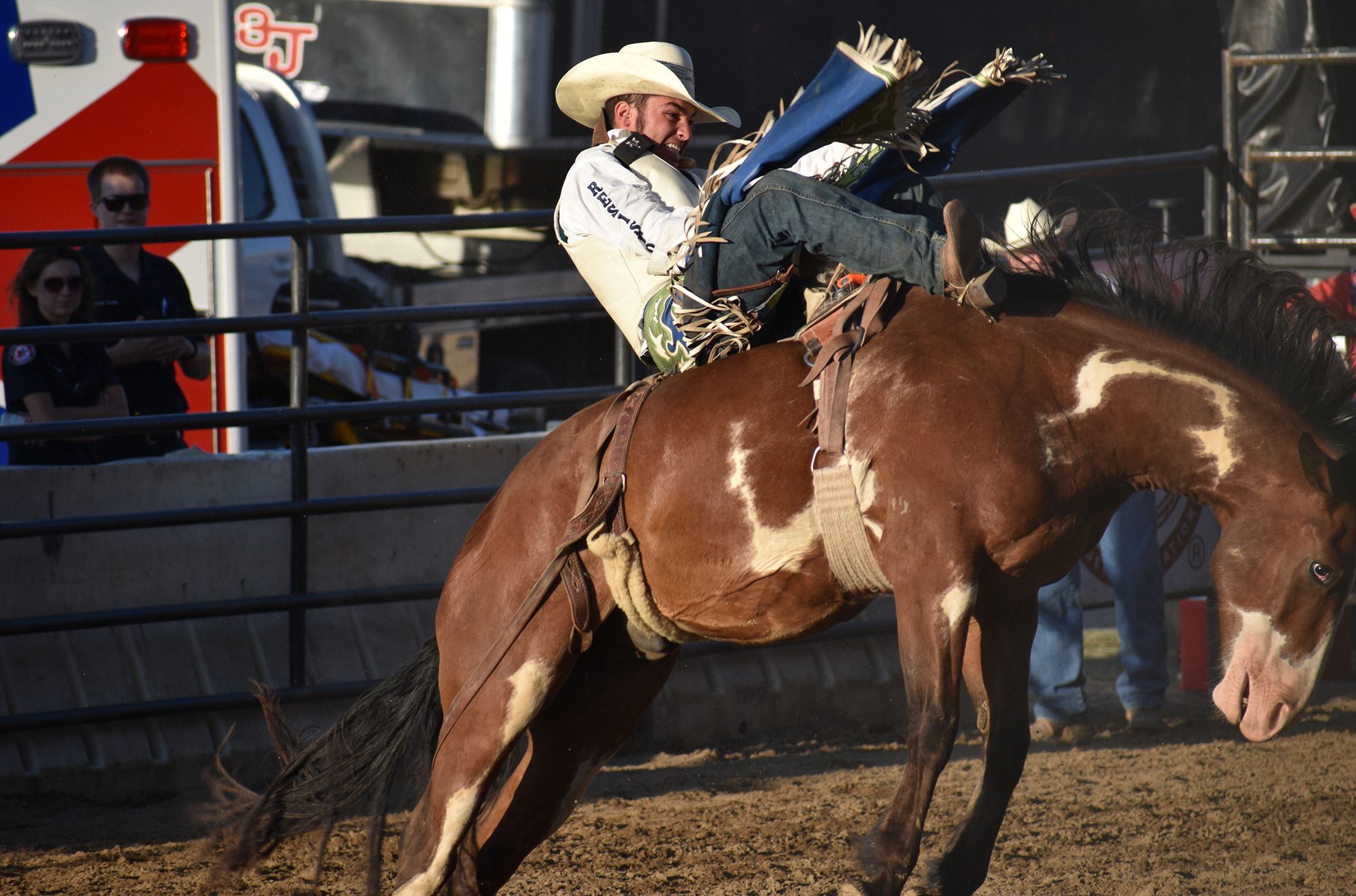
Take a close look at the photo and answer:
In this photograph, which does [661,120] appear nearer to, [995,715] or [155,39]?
[995,715]

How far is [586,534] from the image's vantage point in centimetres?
330

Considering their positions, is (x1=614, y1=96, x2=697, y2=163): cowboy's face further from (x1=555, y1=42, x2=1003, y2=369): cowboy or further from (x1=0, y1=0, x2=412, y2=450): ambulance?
(x1=0, y1=0, x2=412, y2=450): ambulance

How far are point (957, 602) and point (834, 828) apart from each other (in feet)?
6.18

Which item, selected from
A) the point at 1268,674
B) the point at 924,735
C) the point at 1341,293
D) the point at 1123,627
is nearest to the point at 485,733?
the point at 924,735

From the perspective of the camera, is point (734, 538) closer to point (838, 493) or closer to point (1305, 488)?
point (838, 493)

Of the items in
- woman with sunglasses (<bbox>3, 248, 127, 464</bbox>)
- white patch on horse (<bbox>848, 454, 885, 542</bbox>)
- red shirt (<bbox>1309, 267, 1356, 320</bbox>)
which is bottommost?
woman with sunglasses (<bbox>3, 248, 127, 464</bbox>)

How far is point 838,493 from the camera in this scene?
299cm

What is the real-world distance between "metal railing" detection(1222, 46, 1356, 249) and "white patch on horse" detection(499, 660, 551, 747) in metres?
4.09

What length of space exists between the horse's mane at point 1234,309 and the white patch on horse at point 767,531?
30.1 inches

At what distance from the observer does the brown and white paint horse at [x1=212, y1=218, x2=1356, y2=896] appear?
286 cm

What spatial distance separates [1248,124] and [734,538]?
5.54 m

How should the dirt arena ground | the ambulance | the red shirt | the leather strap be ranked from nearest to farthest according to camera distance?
the leather strap < the dirt arena ground < the red shirt < the ambulance

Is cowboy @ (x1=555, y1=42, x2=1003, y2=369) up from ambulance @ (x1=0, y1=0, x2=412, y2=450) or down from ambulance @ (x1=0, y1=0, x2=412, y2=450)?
up

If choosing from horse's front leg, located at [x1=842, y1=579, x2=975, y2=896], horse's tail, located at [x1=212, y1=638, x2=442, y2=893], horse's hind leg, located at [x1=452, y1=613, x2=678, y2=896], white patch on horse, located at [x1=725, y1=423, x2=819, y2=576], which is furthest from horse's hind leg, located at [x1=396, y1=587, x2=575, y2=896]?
horse's front leg, located at [x1=842, y1=579, x2=975, y2=896]
